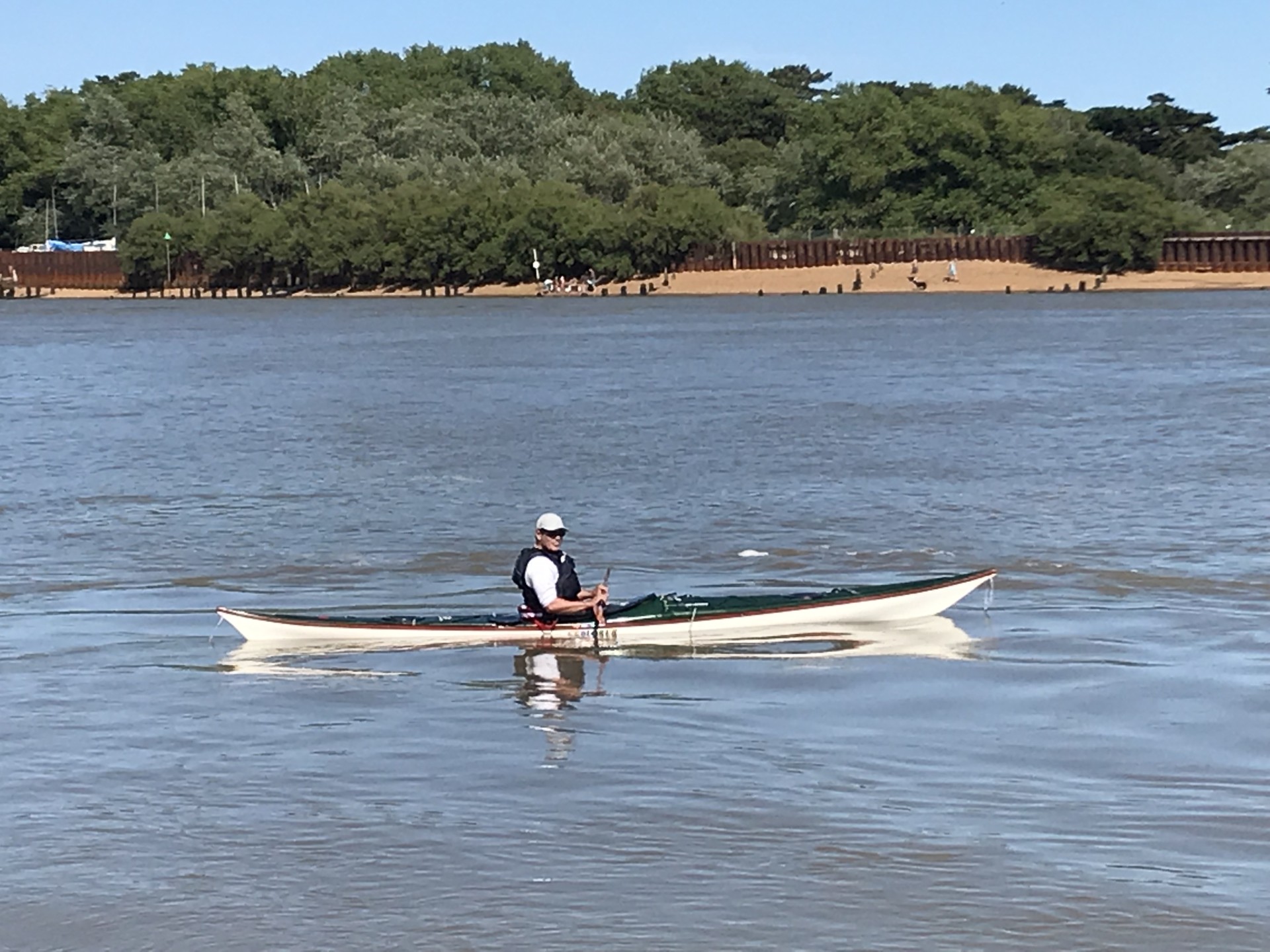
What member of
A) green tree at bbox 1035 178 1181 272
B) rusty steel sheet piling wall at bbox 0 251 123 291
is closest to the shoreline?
green tree at bbox 1035 178 1181 272

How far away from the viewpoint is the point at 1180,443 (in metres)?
37.4

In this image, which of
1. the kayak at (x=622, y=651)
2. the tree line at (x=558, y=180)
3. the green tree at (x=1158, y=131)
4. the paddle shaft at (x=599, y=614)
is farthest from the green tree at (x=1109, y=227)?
the paddle shaft at (x=599, y=614)

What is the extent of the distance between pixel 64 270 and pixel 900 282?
6352 cm

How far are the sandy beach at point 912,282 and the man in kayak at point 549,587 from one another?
318 feet

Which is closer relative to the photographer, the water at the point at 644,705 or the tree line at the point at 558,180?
the water at the point at 644,705

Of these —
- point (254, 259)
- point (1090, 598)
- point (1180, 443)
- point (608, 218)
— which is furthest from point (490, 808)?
point (254, 259)

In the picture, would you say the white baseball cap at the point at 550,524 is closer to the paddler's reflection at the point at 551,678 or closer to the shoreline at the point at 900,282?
the paddler's reflection at the point at 551,678

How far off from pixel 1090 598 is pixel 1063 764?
25.1ft

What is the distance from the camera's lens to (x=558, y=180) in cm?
13025

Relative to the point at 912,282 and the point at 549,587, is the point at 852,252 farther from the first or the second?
the point at 549,587

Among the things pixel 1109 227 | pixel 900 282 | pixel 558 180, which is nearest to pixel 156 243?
pixel 558 180

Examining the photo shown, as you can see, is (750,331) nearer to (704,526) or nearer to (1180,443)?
(1180,443)

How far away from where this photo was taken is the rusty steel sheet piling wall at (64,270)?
478 ft

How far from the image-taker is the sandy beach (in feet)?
365
